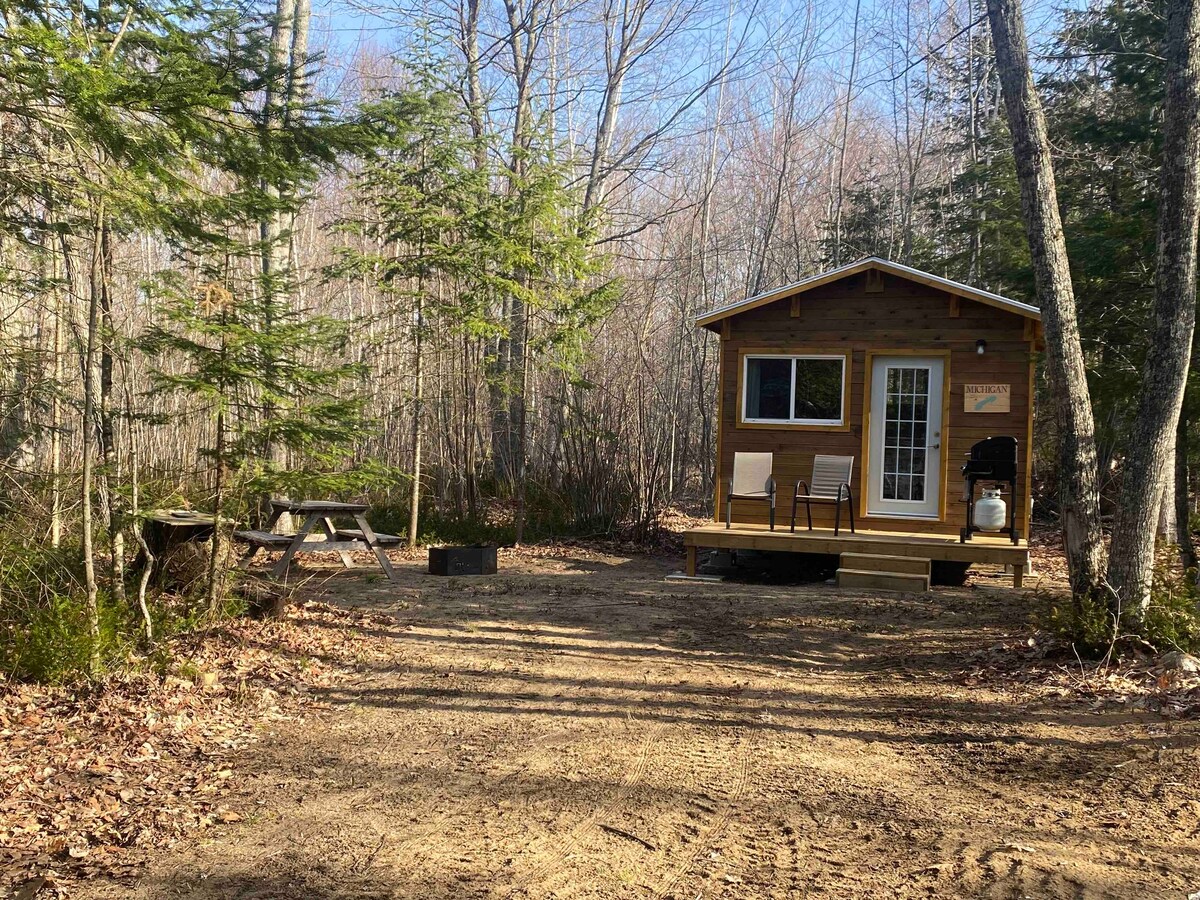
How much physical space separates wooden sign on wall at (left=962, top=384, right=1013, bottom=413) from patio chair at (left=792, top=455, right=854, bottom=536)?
4.52 ft

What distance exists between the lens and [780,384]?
1049cm

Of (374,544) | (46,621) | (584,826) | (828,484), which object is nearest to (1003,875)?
(584,826)

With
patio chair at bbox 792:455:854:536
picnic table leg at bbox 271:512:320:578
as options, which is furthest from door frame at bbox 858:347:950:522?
picnic table leg at bbox 271:512:320:578

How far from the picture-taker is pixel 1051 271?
608cm

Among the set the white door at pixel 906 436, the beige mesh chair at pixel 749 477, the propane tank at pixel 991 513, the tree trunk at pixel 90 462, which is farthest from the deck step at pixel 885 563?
the tree trunk at pixel 90 462

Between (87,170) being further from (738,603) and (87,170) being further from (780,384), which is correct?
(780,384)

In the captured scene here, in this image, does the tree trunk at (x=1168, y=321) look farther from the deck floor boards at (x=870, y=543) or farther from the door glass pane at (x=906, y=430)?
the door glass pane at (x=906, y=430)

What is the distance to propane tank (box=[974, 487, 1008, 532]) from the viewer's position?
361 inches

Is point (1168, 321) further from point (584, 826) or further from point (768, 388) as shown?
point (768, 388)

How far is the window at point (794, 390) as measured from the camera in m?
10.3

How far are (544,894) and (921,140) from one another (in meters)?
18.8

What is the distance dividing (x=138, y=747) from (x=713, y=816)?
2695mm

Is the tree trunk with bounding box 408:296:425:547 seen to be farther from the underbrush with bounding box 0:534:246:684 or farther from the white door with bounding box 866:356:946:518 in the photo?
the white door with bounding box 866:356:946:518

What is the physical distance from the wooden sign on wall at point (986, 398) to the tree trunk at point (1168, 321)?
4.03 meters
